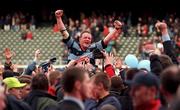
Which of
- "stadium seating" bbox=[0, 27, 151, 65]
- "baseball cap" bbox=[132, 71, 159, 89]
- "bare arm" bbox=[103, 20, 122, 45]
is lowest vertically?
"stadium seating" bbox=[0, 27, 151, 65]

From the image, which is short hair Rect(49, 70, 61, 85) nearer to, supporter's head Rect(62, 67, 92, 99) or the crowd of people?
the crowd of people

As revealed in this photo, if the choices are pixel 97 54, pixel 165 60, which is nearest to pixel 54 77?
pixel 165 60

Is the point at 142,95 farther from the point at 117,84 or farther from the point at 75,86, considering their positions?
the point at 117,84

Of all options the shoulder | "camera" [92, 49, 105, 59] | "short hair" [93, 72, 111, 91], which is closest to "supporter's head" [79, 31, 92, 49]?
"camera" [92, 49, 105, 59]

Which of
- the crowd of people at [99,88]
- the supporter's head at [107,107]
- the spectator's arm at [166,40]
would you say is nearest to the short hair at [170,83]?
the crowd of people at [99,88]

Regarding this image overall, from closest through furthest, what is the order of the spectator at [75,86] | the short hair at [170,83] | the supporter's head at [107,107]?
the short hair at [170,83] → the spectator at [75,86] → the supporter's head at [107,107]

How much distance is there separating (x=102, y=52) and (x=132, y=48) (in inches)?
658

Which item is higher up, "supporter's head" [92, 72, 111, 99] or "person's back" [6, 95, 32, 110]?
"supporter's head" [92, 72, 111, 99]

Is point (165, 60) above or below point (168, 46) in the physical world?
below

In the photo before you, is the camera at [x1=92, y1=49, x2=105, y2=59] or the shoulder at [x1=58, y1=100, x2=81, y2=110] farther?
the camera at [x1=92, y1=49, x2=105, y2=59]

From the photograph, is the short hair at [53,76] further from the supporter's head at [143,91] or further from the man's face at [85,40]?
the man's face at [85,40]

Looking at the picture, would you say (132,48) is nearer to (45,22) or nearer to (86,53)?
(45,22)

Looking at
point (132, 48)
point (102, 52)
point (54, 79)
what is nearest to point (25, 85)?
point (54, 79)

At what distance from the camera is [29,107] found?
19.6ft
